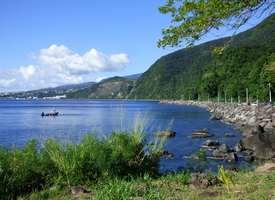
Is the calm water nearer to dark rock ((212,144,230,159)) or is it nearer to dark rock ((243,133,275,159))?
dark rock ((212,144,230,159))

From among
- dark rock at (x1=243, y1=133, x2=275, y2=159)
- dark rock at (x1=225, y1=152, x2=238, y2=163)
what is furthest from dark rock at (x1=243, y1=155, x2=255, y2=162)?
dark rock at (x1=225, y1=152, x2=238, y2=163)

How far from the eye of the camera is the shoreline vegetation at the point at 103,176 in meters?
8.02

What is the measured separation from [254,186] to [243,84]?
93784 mm

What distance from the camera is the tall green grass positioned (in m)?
9.11

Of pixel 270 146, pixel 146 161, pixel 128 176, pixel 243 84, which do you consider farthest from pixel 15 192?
pixel 243 84

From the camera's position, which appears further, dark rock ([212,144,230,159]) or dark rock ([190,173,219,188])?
dark rock ([212,144,230,159])

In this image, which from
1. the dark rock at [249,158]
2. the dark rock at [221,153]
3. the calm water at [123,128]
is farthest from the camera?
the dark rock at [221,153]

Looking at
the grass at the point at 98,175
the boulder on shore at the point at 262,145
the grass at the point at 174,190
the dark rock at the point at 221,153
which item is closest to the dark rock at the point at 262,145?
the boulder on shore at the point at 262,145

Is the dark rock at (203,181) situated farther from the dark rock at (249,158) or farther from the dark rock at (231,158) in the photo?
the dark rock at (249,158)

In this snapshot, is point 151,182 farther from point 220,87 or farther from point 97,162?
point 220,87

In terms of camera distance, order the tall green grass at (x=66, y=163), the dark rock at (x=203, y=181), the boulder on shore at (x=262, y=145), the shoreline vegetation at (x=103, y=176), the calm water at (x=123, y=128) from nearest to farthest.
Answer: the shoreline vegetation at (x=103, y=176) < the dark rock at (x=203, y=181) < the tall green grass at (x=66, y=163) < the calm water at (x=123, y=128) < the boulder on shore at (x=262, y=145)

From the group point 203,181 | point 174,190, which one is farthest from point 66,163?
point 203,181

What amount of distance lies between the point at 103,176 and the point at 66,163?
0.86 metres

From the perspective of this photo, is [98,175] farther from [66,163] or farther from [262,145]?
[262,145]
